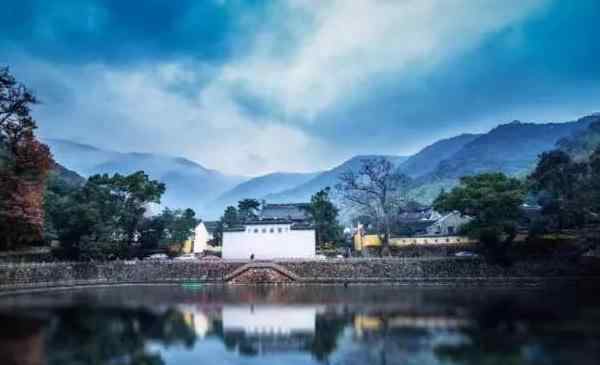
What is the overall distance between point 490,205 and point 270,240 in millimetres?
20658

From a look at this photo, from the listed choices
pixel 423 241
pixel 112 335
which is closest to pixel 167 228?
pixel 423 241

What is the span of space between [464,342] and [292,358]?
15.6 ft

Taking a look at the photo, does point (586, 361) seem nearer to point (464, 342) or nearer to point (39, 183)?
point (464, 342)

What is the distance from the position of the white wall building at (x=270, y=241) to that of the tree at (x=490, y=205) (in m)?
14.2

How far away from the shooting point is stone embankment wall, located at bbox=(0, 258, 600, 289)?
3316 centimetres

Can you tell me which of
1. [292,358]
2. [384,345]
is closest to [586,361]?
[384,345]

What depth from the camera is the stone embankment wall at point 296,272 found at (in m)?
33.2

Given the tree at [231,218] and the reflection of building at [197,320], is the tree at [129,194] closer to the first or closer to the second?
the tree at [231,218]

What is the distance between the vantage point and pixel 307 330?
50.4ft

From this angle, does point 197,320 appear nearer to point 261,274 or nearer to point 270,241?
point 261,274

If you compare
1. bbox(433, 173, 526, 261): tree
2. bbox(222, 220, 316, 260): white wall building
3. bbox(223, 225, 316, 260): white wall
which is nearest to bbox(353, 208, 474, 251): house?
bbox(433, 173, 526, 261): tree

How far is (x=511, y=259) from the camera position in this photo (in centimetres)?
3472

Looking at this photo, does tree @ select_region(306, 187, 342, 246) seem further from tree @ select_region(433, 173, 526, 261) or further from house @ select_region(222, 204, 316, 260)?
tree @ select_region(433, 173, 526, 261)

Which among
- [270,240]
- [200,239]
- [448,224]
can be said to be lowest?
[270,240]
